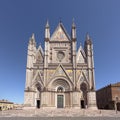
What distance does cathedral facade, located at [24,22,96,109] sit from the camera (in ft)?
94.9

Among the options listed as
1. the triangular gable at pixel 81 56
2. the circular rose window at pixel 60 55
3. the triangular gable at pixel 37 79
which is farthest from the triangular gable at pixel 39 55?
the triangular gable at pixel 81 56

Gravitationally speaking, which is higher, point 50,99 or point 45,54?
point 45,54

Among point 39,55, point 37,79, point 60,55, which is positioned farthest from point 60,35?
point 37,79

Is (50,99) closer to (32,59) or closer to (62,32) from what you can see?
(32,59)

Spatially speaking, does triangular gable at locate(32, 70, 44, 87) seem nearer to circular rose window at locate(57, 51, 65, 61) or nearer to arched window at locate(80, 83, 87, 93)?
circular rose window at locate(57, 51, 65, 61)

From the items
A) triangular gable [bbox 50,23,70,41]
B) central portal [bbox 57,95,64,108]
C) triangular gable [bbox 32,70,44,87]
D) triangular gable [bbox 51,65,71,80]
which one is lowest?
central portal [bbox 57,95,64,108]

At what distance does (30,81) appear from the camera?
30016 mm

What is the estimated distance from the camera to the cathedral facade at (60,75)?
2892 centimetres

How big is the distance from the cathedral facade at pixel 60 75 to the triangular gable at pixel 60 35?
64 cm

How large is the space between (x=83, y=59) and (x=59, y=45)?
6.06 m

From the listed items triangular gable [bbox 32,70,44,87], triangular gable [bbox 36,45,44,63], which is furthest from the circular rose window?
triangular gable [bbox 32,70,44,87]

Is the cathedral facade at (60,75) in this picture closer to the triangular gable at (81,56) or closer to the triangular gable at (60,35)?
the triangular gable at (81,56)

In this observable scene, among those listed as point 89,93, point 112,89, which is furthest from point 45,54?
point 112,89

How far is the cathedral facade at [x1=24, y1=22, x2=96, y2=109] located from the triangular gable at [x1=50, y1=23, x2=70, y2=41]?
2.09 ft
